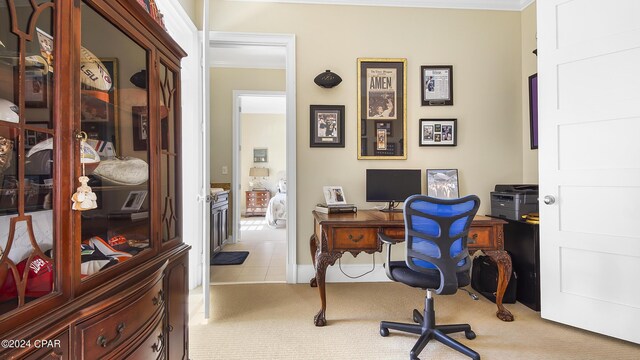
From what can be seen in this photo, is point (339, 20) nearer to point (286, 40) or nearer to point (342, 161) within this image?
point (286, 40)

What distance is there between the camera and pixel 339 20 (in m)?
2.80

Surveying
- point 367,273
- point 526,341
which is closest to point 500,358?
point 526,341

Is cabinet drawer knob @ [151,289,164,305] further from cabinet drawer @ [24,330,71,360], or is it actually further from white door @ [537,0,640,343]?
white door @ [537,0,640,343]

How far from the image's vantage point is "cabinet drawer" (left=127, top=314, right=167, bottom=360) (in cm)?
93

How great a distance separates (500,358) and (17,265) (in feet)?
7.62

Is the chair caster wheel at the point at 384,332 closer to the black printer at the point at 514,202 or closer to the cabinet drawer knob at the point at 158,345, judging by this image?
the cabinet drawer knob at the point at 158,345

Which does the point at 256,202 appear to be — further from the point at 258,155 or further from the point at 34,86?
the point at 34,86

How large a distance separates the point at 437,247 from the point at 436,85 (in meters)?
1.95

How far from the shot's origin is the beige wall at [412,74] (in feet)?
9.11

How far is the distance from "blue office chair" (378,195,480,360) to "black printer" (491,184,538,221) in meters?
1.05

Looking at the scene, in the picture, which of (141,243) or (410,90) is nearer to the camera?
(141,243)

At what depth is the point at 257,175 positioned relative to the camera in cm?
750

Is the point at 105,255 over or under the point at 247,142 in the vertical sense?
under

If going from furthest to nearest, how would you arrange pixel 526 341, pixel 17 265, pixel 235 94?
pixel 235 94
pixel 526 341
pixel 17 265
